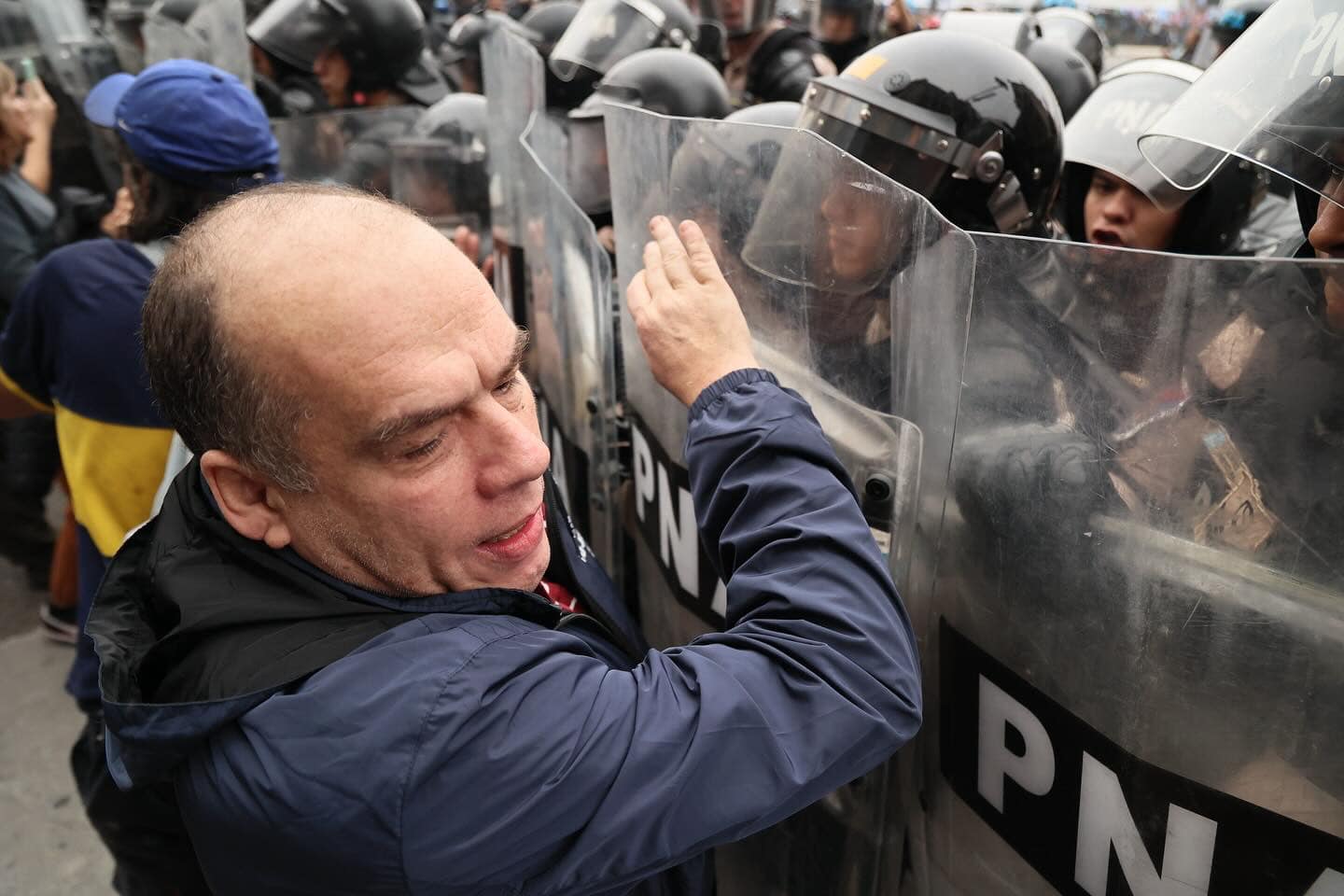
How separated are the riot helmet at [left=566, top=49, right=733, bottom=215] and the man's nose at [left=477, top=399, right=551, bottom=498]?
217 cm

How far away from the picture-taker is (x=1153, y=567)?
0.97m

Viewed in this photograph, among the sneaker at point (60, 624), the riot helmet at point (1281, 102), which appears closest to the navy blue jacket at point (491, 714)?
the riot helmet at point (1281, 102)

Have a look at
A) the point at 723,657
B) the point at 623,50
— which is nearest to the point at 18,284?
the point at 623,50

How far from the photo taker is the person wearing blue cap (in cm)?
213

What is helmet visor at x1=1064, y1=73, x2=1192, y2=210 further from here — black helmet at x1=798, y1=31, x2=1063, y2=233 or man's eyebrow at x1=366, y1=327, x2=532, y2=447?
man's eyebrow at x1=366, y1=327, x2=532, y2=447

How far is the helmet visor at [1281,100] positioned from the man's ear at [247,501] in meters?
1.33

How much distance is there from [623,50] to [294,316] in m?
3.82

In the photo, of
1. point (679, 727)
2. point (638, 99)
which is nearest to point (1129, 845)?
point (679, 727)

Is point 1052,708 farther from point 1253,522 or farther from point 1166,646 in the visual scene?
point 1253,522

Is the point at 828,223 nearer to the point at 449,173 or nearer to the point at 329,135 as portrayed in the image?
the point at 449,173

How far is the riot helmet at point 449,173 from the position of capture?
3660mm

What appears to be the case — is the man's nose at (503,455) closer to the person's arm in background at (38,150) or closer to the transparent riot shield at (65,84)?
the person's arm in background at (38,150)

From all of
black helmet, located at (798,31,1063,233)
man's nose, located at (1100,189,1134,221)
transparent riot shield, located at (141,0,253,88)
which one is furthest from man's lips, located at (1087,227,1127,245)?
transparent riot shield, located at (141,0,253,88)

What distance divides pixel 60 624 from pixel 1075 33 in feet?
19.3
